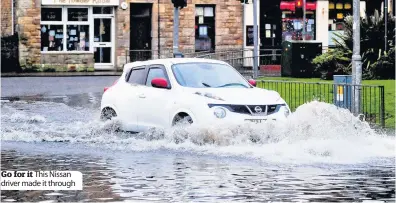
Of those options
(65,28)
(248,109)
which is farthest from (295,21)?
(248,109)

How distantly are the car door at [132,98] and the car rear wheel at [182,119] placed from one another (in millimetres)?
1281

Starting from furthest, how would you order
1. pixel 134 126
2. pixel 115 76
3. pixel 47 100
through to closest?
1. pixel 115 76
2. pixel 47 100
3. pixel 134 126

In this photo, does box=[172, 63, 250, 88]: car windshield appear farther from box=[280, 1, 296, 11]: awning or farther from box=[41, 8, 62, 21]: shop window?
box=[280, 1, 296, 11]: awning

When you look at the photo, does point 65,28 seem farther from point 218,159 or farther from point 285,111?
point 218,159

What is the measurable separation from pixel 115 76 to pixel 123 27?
553 centimetres

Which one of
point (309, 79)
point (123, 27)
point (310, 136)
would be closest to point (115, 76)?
point (123, 27)

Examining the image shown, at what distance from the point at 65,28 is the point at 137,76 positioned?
32390mm

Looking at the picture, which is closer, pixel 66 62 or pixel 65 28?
pixel 66 62

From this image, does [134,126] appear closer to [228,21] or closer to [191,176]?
[191,176]

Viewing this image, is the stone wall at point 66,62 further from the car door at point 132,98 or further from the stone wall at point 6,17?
the car door at point 132,98

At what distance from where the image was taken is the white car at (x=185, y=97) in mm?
20156

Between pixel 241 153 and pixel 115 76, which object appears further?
pixel 115 76

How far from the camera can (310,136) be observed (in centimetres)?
1989

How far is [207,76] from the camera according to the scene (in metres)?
21.6
